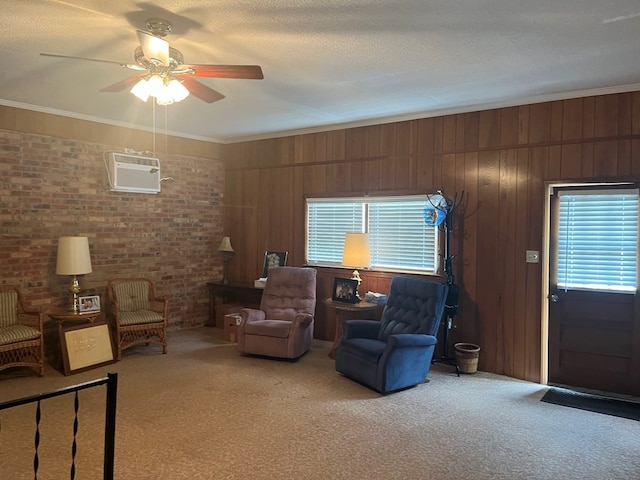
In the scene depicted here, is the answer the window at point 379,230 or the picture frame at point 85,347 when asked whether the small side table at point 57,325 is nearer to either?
the picture frame at point 85,347

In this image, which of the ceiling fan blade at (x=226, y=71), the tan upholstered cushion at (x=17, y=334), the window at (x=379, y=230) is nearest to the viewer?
the ceiling fan blade at (x=226, y=71)

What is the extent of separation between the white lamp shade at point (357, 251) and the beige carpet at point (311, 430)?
123 centimetres

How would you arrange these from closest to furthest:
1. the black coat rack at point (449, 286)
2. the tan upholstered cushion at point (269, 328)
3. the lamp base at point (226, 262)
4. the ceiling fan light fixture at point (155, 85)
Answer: the ceiling fan light fixture at point (155, 85)
the black coat rack at point (449, 286)
the tan upholstered cushion at point (269, 328)
the lamp base at point (226, 262)

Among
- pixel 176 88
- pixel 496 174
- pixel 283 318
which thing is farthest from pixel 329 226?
pixel 176 88

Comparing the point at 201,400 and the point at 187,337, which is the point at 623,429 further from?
the point at 187,337

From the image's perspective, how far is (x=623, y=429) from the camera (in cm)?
339

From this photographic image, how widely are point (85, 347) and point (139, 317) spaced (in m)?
0.64

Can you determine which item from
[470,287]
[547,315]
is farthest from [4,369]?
[547,315]

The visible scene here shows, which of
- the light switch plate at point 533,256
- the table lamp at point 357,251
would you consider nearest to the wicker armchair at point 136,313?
the table lamp at point 357,251

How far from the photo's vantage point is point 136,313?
5.27 metres

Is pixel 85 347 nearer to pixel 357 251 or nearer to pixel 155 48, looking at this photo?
pixel 357 251

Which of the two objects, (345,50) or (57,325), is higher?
(345,50)

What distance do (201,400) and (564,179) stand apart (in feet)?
12.3

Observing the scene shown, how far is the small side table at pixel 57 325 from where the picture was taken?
469cm
